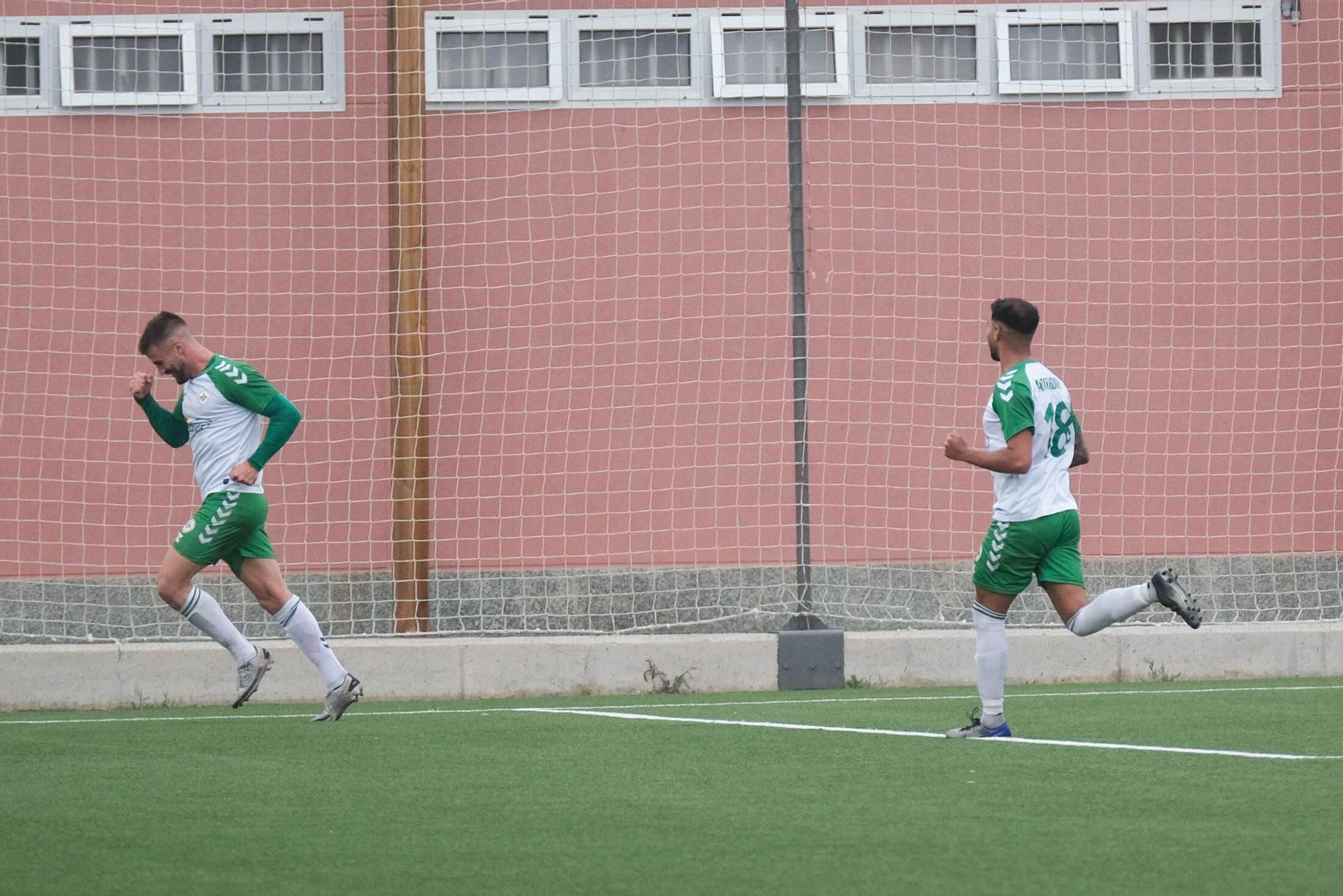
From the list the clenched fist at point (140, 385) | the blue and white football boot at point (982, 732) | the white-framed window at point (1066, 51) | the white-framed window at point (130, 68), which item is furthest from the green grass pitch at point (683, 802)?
the white-framed window at point (1066, 51)

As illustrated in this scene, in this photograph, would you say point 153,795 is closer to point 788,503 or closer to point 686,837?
point 686,837

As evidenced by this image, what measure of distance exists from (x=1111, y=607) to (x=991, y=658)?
480 mm

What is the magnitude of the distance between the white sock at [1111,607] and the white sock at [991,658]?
29 centimetres

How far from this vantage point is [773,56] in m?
11.5

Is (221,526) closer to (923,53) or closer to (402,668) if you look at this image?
(402,668)

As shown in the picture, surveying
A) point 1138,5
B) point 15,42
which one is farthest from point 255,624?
point 1138,5

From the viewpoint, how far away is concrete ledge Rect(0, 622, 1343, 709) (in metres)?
9.58

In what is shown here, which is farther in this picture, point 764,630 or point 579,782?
point 764,630

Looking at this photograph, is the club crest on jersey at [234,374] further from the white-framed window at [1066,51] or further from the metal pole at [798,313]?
the white-framed window at [1066,51]

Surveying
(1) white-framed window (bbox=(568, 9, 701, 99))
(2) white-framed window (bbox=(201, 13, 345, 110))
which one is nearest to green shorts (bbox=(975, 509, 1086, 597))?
(1) white-framed window (bbox=(568, 9, 701, 99))

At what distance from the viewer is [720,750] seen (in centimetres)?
726

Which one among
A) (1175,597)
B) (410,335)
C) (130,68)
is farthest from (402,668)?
(1175,597)

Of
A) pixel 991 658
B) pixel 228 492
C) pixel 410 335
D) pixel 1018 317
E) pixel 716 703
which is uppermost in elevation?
pixel 410 335

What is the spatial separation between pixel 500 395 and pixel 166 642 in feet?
8.52
